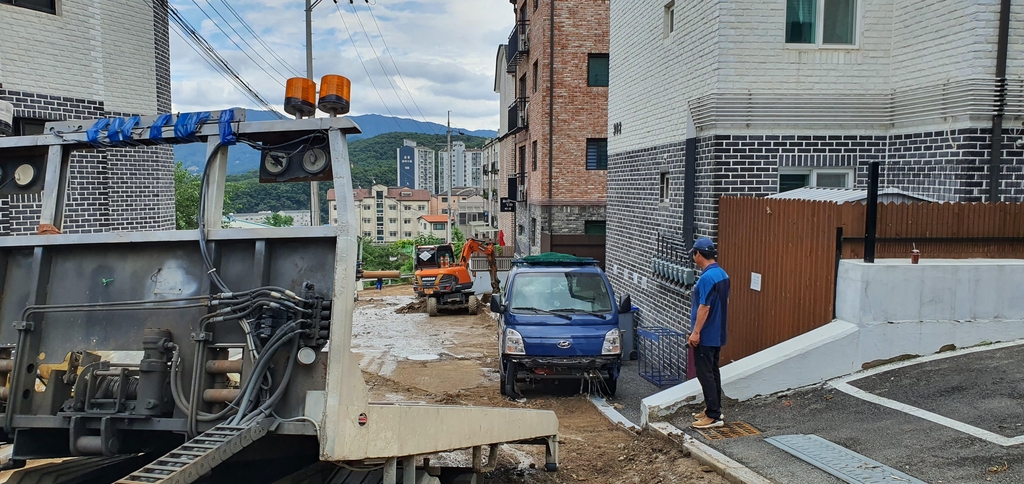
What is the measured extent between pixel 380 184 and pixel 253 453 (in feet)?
352

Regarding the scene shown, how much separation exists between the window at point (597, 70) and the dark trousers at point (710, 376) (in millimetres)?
20783

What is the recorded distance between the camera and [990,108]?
904cm

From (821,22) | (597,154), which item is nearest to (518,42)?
(597,154)

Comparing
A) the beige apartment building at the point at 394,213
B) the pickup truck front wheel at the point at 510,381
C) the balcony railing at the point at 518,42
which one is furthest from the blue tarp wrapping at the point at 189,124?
the beige apartment building at the point at 394,213

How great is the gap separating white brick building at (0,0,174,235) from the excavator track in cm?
763

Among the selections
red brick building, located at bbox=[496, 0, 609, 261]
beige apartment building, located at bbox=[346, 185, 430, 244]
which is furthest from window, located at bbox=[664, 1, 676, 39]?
beige apartment building, located at bbox=[346, 185, 430, 244]

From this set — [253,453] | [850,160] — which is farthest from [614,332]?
[253,453]

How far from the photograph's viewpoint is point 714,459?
19.2 ft

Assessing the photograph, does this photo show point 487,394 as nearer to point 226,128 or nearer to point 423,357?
point 423,357

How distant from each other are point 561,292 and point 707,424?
4.89 meters

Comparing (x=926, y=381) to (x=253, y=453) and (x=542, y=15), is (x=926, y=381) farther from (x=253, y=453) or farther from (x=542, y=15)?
(x=542, y=15)

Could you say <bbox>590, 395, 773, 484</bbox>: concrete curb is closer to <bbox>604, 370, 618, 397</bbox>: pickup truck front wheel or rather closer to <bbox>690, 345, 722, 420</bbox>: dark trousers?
<bbox>690, 345, 722, 420</bbox>: dark trousers

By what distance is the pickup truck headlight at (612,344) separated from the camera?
34.4 ft

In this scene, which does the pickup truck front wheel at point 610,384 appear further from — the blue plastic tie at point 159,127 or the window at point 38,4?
the window at point 38,4
